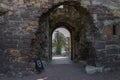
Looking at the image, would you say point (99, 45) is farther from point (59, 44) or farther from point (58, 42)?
point (58, 42)

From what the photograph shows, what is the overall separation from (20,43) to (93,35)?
3.01m

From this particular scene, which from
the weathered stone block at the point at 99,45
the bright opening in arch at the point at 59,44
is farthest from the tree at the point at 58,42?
the weathered stone block at the point at 99,45

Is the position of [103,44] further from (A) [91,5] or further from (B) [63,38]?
(B) [63,38]

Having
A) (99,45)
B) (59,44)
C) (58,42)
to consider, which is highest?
(58,42)

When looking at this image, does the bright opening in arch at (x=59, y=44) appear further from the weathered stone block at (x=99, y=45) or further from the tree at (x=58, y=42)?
the weathered stone block at (x=99, y=45)

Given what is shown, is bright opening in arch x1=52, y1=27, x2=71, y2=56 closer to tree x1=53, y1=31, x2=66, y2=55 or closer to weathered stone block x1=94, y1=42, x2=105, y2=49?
tree x1=53, y1=31, x2=66, y2=55

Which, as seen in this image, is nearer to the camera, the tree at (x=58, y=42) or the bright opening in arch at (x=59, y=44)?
the bright opening in arch at (x=59, y=44)

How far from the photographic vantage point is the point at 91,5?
32.1 feet

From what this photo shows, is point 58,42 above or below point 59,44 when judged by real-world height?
above

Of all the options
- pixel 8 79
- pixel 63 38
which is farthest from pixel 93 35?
pixel 63 38

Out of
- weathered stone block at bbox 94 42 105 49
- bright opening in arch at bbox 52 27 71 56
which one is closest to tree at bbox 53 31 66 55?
bright opening in arch at bbox 52 27 71 56

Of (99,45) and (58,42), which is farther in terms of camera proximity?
(58,42)

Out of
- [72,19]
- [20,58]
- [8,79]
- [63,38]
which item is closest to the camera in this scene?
→ [8,79]

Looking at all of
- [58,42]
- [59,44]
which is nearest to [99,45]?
[59,44]
